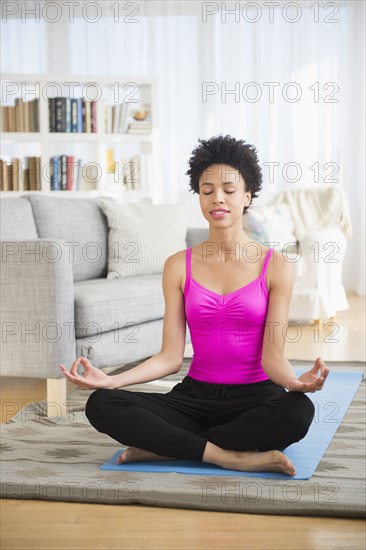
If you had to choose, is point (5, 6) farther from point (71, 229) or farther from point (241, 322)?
point (241, 322)

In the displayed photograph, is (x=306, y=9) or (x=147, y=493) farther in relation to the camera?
(x=306, y=9)

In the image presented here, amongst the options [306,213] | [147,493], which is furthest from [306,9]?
[147,493]

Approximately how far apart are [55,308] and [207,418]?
830 mm

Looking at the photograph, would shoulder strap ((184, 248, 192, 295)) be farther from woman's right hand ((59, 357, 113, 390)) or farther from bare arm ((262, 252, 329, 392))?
woman's right hand ((59, 357, 113, 390))

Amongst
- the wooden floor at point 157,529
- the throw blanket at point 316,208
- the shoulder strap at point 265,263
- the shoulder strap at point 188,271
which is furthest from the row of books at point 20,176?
the wooden floor at point 157,529

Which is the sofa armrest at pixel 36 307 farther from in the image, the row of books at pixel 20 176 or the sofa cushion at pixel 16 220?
the row of books at pixel 20 176

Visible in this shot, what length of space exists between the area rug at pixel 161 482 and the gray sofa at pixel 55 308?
0.34 metres

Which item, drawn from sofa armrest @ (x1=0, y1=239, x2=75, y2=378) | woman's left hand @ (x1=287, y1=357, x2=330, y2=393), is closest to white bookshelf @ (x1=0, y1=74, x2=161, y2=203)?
sofa armrest @ (x1=0, y1=239, x2=75, y2=378)

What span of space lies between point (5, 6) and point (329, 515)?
252 inches

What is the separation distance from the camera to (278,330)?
8.27 ft

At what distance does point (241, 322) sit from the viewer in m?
2.58

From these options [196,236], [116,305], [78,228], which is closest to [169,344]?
[116,305]

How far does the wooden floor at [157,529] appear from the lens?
2.01 meters

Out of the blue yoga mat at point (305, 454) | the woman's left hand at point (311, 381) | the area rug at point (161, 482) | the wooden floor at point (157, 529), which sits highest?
the woman's left hand at point (311, 381)
